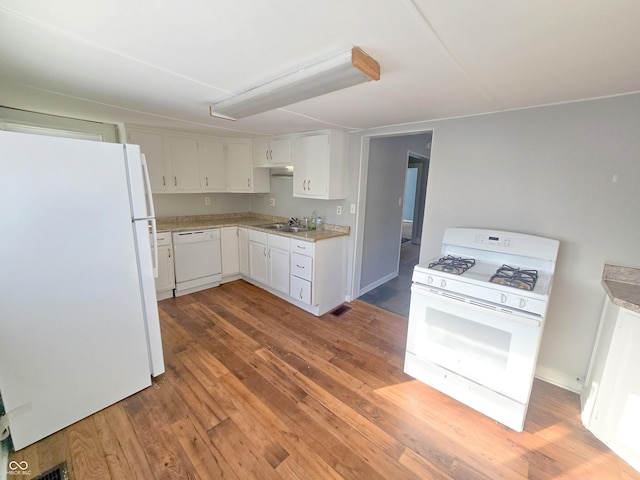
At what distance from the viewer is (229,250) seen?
3.85 meters

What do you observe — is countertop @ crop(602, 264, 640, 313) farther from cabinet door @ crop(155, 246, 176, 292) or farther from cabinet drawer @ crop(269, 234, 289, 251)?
cabinet door @ crop(155, 246, 176, 292)

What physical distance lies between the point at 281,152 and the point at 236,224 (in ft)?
4.03

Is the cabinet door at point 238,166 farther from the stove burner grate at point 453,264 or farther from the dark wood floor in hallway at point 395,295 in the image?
the stove burner grate at point 453,264

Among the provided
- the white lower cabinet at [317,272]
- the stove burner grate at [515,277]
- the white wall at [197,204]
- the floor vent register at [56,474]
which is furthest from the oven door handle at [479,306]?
the white wall at [197,204]

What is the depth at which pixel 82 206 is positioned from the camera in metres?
1.57

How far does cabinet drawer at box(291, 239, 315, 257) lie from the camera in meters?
2.95

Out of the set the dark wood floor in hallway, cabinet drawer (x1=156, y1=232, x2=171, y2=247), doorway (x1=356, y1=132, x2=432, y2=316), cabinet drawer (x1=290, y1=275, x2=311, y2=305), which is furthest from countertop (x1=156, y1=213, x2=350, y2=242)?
the dark wood floor in hallway

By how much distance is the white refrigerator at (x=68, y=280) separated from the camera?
1.40 meters

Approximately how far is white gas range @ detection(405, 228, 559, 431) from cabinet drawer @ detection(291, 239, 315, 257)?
1284 millimetres

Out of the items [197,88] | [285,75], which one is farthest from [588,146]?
[197,88]

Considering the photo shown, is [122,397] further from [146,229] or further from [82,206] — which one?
[82,206]

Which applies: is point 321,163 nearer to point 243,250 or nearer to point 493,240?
point 243,250

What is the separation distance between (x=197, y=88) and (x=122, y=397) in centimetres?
221

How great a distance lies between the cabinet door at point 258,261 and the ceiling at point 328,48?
1957 millimetres
